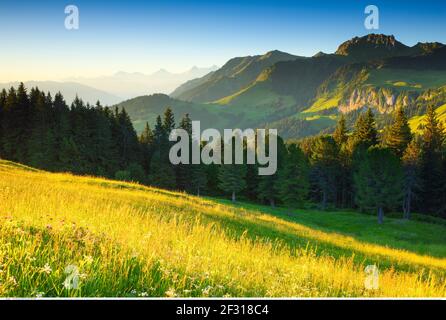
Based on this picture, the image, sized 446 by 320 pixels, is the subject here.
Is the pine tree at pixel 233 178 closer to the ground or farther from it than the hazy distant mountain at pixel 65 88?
closer to the ground

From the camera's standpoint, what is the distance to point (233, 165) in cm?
6875

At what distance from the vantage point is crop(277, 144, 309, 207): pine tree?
204 feet

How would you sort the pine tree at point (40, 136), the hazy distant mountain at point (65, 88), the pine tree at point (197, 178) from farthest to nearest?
the pine tree at point (197, 178)
the pine tree at point (40, 136)
the hazy distant mountain at point (65, 88)

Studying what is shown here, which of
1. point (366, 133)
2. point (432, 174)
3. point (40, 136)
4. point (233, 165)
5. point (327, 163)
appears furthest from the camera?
point (327, 163)

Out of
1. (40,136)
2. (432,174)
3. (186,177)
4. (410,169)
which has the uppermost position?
(40,136)

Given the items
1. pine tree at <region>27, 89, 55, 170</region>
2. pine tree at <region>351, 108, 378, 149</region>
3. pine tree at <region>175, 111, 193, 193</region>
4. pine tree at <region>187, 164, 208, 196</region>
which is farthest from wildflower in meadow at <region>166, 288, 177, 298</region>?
pine tree at <region>351, 108, 378, 149</region>

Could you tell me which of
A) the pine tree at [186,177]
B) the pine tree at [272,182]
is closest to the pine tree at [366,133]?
the pine tree at [272,182]

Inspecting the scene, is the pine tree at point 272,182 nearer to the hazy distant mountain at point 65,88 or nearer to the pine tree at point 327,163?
the pine tree at point 327,163

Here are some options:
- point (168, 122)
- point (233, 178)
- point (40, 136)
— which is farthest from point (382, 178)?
point (40, 136)

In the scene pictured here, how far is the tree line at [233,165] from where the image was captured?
58.0 m

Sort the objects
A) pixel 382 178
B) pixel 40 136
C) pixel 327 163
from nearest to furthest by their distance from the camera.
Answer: pixel 382 178, pixel 40 136, pixel 327 163

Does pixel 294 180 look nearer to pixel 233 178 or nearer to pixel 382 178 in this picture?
pixel 233 178

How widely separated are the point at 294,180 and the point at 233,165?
12.5 metres

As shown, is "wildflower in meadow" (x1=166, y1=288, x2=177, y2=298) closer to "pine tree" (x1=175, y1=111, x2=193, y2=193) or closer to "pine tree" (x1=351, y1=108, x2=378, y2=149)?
"pine tree" (x1=175, y1=111, x2=193, y2=193)
